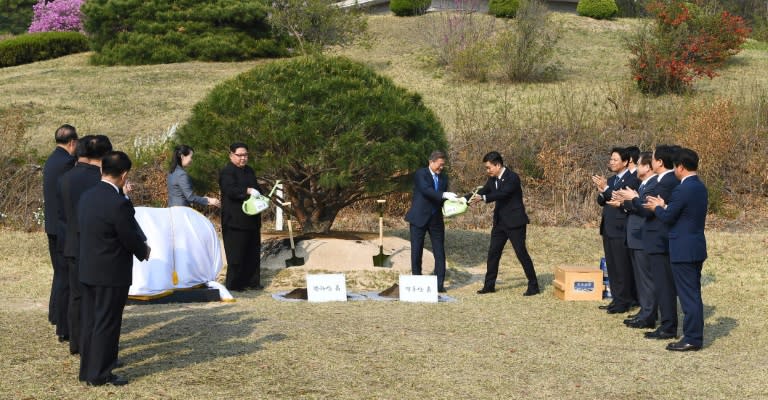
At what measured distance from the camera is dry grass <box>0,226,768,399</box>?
22.1 ft

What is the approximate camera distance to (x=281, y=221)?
14.9 meters

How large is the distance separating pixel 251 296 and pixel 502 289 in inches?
124

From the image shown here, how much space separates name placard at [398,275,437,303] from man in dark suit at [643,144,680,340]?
256 centimetres

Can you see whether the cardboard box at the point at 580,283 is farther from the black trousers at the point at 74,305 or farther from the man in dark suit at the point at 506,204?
the black trousers at the point at 74,305

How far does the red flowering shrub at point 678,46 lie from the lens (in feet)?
89.0

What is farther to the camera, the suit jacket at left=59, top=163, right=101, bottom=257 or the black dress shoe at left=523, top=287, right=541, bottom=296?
the black dress shoe at left=523, top=287, right=541, bottom=296

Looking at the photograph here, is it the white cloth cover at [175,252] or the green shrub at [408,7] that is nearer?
the white cloth cover at [175,252]

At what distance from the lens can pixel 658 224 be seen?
347 inches

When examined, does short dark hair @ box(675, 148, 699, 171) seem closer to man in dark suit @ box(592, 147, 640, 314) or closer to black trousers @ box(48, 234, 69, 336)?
man in dark suit @ box(592, 147, 640, 314)

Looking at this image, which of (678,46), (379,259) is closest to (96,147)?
(379,259)

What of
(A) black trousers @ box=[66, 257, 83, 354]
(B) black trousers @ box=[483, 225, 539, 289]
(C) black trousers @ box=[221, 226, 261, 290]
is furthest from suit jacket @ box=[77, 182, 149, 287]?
(B) black trousers @ box=[483, 225, 539, 289]

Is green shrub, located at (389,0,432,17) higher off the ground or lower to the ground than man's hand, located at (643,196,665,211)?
higher

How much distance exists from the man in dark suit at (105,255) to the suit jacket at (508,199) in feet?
18.0

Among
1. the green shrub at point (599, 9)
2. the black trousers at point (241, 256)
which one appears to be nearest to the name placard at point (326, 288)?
the black trousers at point (241, 256)
